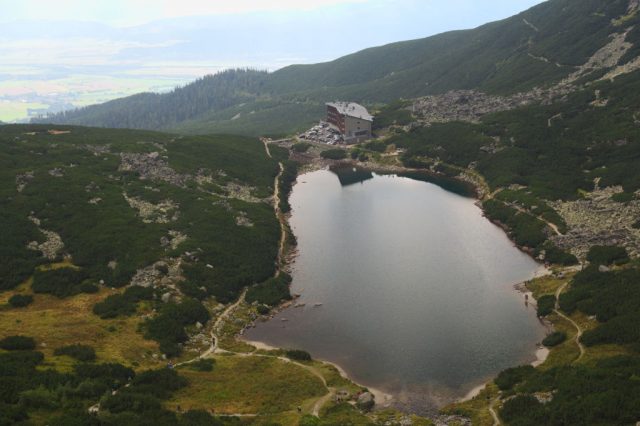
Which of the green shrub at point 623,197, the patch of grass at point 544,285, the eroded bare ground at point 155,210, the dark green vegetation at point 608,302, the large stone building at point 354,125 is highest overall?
the large stone building at point 354,125

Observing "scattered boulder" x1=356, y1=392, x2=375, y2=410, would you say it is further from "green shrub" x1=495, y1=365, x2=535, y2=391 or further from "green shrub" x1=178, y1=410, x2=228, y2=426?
"green shrub" x1=178, y1=410, x2=228, y2=426

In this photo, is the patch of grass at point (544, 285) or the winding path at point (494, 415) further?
the patch of grass at point (544, 285)

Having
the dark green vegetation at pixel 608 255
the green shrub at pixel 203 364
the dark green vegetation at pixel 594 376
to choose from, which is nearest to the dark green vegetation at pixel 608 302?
the dark green vegetation at pixel 594 376

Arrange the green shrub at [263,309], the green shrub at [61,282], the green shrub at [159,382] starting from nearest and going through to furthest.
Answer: the green shrub at [159,382] < the green shrub at [61,282] < the green shrub at [263,309]

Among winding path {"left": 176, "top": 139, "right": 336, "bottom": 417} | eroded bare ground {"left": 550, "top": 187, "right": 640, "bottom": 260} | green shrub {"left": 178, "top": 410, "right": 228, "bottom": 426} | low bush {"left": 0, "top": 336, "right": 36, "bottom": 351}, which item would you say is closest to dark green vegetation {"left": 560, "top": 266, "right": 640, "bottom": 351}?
eroded bare ground {"left": 550, "top": 187, "right": 640, "bottom": 260}

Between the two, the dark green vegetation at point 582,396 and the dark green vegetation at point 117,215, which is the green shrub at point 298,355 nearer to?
the dark green vegetation at point 117,215

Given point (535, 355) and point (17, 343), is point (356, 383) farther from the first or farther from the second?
point (17, 343)
